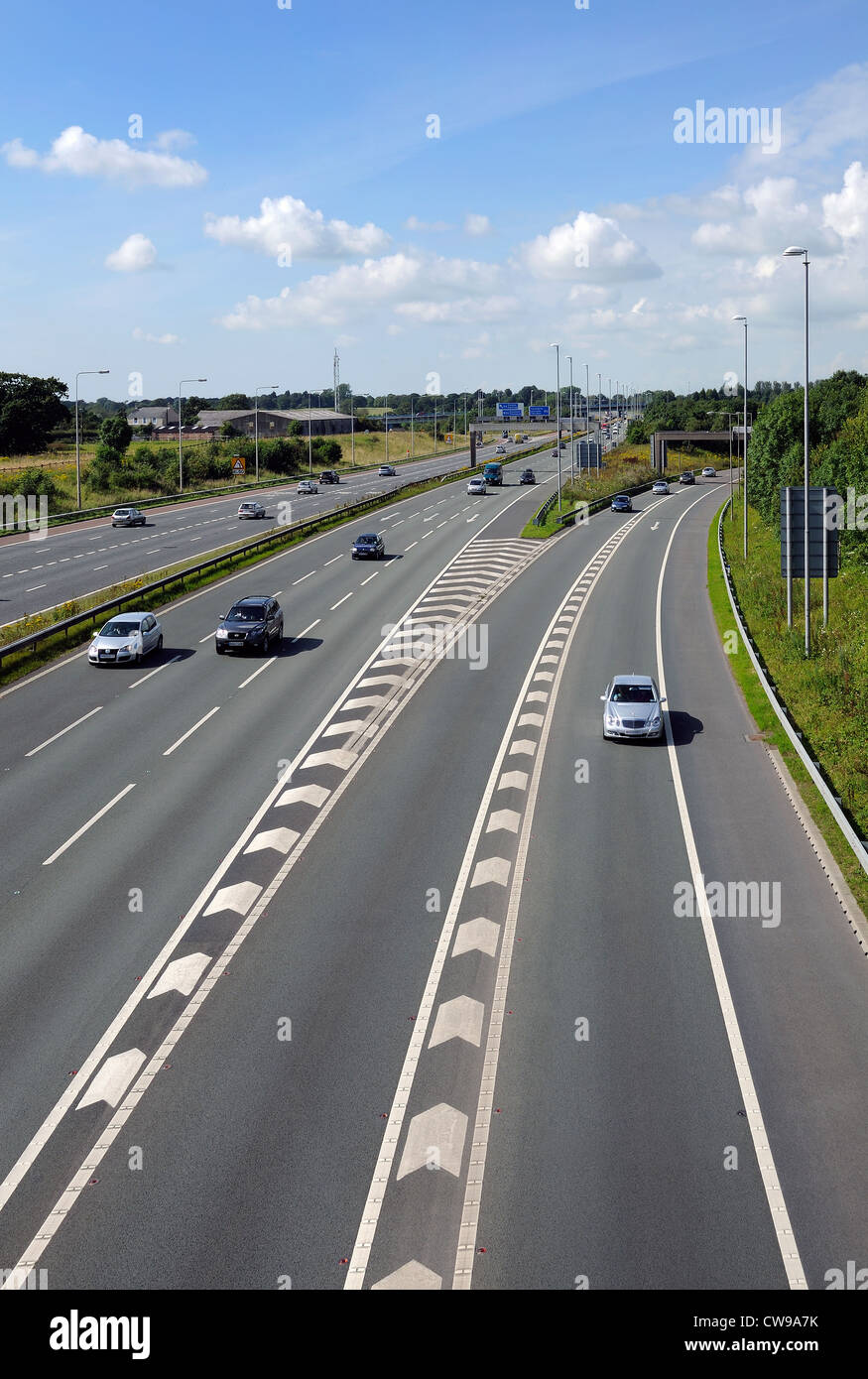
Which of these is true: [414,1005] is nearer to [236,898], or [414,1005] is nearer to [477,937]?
[477,937]

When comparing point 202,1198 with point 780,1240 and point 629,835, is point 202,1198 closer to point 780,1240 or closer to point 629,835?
point 780,1240

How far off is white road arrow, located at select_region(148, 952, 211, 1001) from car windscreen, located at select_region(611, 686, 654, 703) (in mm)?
15532

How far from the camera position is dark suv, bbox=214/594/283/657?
125 ft

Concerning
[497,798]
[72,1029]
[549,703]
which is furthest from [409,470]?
[72,1029]

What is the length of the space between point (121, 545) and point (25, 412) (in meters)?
74.5

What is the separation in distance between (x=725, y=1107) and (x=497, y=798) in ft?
38.1

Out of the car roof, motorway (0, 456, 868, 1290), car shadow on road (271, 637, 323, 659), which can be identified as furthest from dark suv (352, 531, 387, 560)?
the car roof


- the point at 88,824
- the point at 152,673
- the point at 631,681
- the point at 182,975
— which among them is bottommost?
the point at 182,975

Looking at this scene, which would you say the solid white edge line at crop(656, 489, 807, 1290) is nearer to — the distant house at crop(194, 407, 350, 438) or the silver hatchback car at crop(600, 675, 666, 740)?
the silver hatchback car at crop(600, 675, 666, 740)

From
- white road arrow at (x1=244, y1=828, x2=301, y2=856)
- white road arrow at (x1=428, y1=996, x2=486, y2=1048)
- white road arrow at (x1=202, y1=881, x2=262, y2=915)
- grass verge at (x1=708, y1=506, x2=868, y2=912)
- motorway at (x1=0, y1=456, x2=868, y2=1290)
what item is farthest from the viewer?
grass verge at (x1=708, y1=506, x2=868, y2=912)

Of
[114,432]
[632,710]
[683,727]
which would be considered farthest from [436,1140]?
[114,432]

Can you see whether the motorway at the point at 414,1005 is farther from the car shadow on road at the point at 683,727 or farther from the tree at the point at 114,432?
the tree at the point at 114,432

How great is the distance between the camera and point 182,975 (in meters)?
16.8
